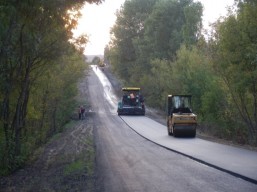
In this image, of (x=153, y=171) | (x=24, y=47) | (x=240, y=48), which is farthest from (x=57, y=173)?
(x=240, y=48)

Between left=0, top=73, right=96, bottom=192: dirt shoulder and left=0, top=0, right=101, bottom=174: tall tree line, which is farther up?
left=0, top=0, right=101, bottom=174: tall tree line

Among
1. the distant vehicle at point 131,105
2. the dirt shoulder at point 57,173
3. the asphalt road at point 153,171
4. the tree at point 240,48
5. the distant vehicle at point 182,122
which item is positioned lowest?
the dirt shoulder at point 57,173

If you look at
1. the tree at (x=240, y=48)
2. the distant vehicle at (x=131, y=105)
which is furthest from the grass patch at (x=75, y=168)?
the distant vehicle at (x=131, y=105)

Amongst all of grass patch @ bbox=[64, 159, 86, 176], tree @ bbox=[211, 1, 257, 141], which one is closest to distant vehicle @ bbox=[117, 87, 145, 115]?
tree @ bbox=[211, 1, 257, 141]

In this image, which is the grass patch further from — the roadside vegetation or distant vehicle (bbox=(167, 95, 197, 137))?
distant vehicle (bbox=(167, 95, 197, 137))

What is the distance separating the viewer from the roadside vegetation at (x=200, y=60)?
25562 mm

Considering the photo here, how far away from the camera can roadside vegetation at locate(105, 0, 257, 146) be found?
25.6 m

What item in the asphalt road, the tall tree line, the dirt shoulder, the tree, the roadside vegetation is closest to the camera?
the asphalt road

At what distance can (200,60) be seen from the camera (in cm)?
4172

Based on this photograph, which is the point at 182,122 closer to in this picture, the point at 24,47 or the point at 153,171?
the point at 24,47

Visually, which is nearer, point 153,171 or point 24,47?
point 153,171

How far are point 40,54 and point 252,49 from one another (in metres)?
10.2

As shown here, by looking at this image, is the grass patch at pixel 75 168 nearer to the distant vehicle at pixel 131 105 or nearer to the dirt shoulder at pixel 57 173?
the dirt shoulder at pixel 57 173

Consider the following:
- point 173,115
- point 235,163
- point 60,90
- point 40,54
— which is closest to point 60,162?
point 40,54
